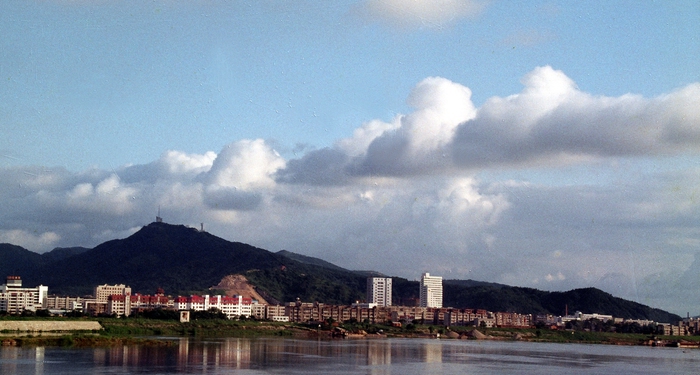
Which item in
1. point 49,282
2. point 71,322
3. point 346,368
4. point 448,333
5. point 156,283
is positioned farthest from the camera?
point 49,282

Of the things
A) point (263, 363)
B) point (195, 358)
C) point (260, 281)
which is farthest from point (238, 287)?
point (263, 363)

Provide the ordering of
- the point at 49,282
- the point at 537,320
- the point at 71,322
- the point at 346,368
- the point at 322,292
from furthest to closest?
the point at 49,282 < the point at 322,292 < the point at 537,320 < the point at 71,322 < the point at 346,368

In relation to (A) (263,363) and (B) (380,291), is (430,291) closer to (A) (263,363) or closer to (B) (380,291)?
(B) (380,291)

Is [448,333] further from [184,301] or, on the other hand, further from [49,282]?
[49,282]

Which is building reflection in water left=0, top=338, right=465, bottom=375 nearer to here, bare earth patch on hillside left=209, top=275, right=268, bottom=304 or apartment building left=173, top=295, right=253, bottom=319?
apartment building left=173, top=295, right=253, bottom=319

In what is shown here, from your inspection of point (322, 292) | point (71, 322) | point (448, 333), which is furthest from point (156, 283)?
point (71, 322)

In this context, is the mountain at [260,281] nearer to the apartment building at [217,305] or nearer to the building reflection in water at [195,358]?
the apartment building at [217,305]
